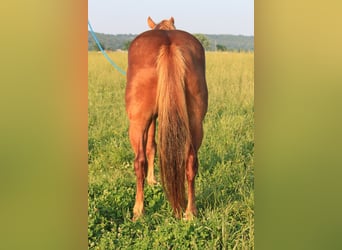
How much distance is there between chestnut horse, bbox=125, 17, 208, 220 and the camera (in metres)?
3.67

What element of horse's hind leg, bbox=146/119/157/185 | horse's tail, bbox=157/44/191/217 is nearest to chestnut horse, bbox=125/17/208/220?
horse's tail, bbox=157/44/191/217

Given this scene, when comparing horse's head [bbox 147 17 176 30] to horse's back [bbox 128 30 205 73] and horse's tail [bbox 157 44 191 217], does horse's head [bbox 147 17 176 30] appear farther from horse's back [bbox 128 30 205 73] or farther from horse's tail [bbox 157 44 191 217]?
horse's tail [bbox 157 44 191 217]

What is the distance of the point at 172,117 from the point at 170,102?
0.11 metres

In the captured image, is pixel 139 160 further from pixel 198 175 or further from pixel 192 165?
pixel 198 175

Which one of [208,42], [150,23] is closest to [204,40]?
[208,42]

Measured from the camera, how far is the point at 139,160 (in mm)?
3830

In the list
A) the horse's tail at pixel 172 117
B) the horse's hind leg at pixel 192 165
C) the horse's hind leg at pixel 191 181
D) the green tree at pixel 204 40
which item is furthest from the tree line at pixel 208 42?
the horse's hind leg at pixel 191 181

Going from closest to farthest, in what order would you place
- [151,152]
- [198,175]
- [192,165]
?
[192,165] → [198,175] → [151,152]

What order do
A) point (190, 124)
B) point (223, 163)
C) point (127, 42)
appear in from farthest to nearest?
point (223, 163)
point (127, 42)
point (190, 124)

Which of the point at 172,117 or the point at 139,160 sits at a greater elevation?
the point at 172,117

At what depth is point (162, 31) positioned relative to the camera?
3.78m
